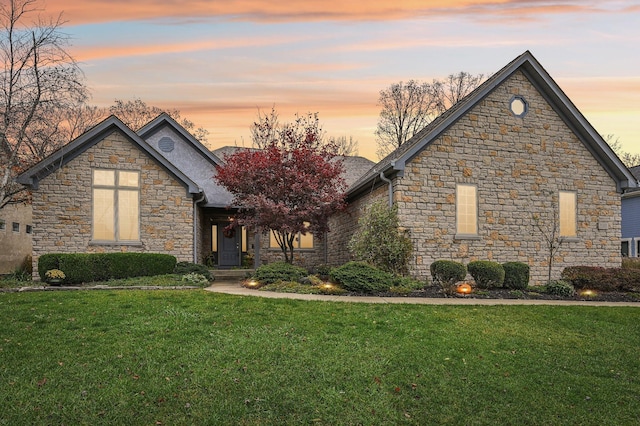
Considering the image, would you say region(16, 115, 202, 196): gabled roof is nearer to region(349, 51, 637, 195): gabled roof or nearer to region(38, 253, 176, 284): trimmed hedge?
region(38, 253, 176, 284): trimmed hedge

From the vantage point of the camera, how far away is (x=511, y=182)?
16672 mm

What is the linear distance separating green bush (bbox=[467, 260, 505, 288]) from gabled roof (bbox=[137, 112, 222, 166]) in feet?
38.5

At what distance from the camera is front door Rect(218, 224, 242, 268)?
23688 millimetres

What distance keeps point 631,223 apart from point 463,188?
53.6ft

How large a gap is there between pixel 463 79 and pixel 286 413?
33800 mm

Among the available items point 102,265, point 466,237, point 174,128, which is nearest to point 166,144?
point 174,128

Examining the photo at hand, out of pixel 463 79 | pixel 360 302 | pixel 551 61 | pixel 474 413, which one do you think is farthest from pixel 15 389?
pixel 463 79

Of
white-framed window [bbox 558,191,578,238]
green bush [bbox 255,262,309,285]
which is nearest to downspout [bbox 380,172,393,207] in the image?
green bush [bbox 255,262,309,285]

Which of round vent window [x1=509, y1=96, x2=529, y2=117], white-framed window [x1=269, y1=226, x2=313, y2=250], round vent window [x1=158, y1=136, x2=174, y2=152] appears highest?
round vent window [x1=509, y1=96, x2=529, y2=117]

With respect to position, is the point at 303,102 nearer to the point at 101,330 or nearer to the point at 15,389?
the point at 101,330

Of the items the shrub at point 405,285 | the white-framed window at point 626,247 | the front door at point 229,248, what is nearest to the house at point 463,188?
the shrub at point 405,285

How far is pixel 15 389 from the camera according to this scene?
647cm

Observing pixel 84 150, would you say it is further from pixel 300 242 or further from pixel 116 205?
pixel 300 242

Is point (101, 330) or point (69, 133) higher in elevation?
point (69, 133)
